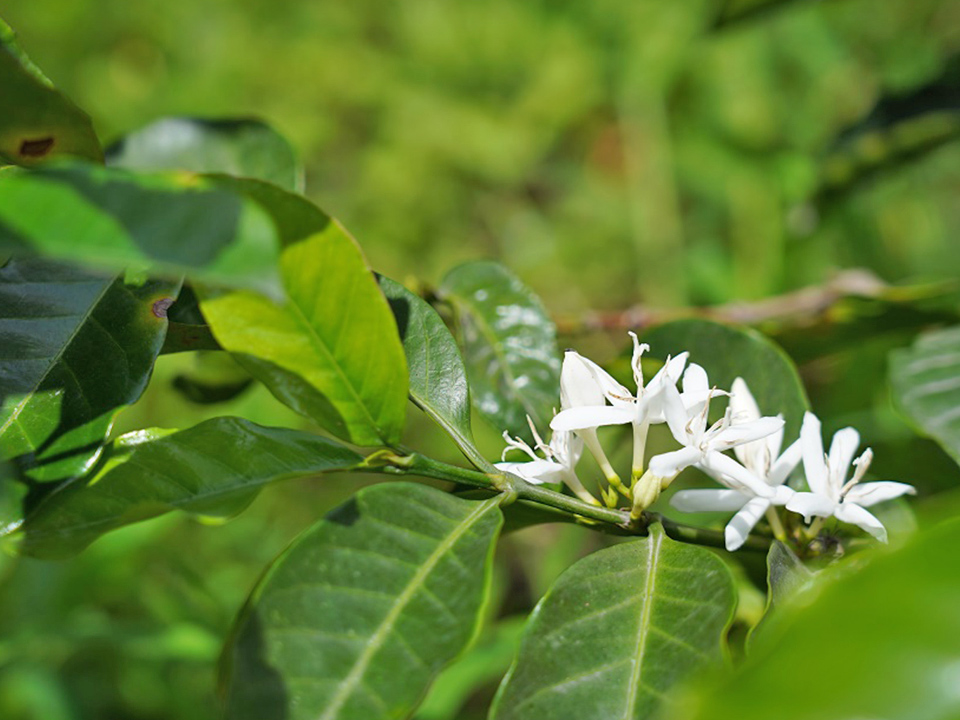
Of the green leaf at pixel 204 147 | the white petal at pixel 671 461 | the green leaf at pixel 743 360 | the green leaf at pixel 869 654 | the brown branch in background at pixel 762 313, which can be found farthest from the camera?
the brown branch in background at pixel 762 313

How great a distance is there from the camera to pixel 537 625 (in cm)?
46

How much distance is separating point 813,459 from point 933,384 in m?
0.33

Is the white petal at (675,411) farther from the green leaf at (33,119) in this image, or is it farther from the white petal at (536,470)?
the green leaf at (33,119)

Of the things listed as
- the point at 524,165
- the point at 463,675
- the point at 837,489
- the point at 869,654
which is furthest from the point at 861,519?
the point at 524,165

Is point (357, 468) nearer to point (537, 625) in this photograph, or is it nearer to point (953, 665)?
point (537, 625)

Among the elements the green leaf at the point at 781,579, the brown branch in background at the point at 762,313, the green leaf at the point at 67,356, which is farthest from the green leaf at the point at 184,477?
the brown branch in background at the point at 762,313

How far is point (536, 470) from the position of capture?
543 millimetres

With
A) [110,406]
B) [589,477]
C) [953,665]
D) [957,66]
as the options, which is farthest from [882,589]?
[957,66]

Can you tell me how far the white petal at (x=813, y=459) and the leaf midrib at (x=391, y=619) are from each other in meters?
0.21

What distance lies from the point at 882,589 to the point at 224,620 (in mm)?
1119

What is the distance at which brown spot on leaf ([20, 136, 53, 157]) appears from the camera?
607 millimetres

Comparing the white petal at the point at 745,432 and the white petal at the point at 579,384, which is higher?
the white petal at the point at 579,384

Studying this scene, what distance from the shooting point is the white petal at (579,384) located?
543mm

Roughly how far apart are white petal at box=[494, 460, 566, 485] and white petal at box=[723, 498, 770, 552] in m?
0.11
